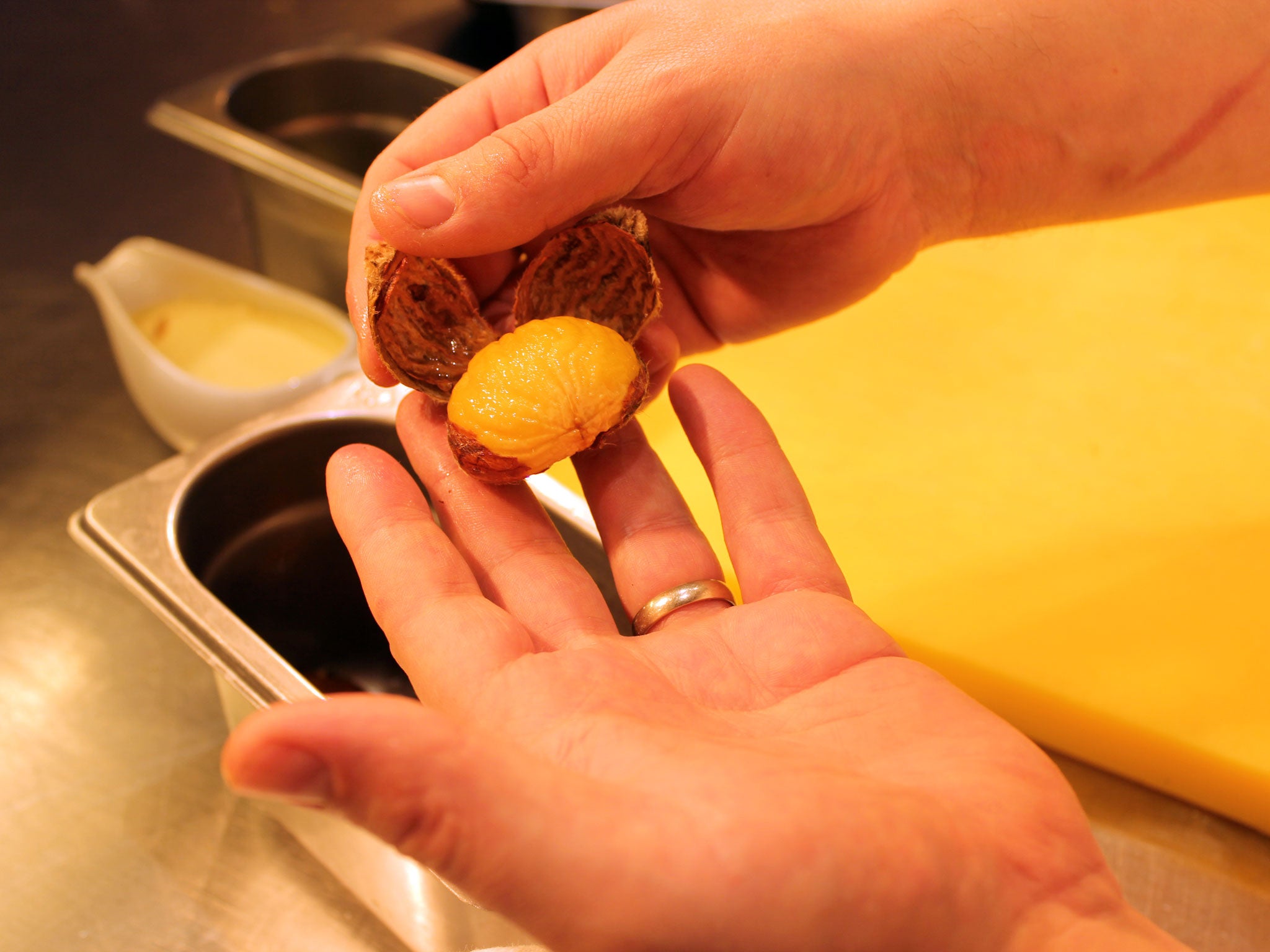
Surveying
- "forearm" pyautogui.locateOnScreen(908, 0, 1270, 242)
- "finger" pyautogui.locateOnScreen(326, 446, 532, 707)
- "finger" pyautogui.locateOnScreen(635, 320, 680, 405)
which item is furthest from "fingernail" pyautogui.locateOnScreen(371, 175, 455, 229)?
"forearm" pyautogui.locateOnScreen(908, 0, 1270, 242)

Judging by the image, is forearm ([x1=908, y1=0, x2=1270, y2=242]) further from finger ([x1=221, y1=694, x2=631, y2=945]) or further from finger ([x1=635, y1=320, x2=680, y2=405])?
finger ([x1=221, y1=694, x2=631, y2=945])

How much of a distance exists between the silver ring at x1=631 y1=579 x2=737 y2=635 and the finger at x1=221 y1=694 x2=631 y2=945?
1.66ft

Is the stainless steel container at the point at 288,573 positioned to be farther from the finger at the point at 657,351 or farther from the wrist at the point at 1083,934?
the wrist at the point at 1083,934

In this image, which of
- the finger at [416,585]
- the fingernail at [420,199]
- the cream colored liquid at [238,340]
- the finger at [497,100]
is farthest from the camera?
the cream colored liquid at [238,340]

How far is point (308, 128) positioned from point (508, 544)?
1966 millimetres

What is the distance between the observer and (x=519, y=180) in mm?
1132

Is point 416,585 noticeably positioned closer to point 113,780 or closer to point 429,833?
point 429,833

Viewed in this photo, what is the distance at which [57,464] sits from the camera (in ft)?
6.27

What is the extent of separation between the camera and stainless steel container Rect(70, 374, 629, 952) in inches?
47.3

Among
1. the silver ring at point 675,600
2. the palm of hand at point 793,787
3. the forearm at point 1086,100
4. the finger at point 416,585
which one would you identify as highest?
the forearm at point 1086,100

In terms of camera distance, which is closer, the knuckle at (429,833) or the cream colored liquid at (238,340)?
the knuckle at (429,833)

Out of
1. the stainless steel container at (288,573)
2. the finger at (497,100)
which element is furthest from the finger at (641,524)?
Result: the finger at (497,100)

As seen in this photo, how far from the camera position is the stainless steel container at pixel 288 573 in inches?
47.3

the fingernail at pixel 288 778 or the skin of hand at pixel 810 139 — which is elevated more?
the skin of hand at pixel 810 139
